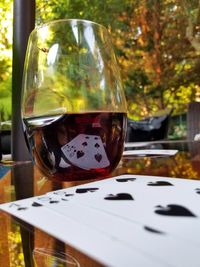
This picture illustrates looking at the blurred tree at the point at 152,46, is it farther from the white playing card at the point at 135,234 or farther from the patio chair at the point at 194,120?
the white playing card at the point at 135,234

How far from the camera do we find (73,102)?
39cm

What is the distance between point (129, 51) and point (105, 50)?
4.92m

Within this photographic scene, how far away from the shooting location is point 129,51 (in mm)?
5172

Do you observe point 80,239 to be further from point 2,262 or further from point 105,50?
point 105,50

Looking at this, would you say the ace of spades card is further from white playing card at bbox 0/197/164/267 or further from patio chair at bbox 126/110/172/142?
patio chair at bbox 126/110/172/142

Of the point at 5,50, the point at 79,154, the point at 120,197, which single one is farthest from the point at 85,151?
the point at 5,50

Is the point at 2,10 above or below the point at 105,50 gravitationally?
above

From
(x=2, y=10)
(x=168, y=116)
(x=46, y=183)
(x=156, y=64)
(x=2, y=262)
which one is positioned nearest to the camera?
(x=2, y=262)

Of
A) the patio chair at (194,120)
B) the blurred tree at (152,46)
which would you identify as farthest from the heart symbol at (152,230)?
the blurred tree at (152,46)

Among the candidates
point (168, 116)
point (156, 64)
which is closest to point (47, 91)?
point (168, 116)

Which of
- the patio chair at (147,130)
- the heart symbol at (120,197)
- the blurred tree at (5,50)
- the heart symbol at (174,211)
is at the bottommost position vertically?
the patio chair at (147,130)

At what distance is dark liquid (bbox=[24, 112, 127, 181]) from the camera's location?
0.37 m

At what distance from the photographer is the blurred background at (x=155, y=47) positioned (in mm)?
4406

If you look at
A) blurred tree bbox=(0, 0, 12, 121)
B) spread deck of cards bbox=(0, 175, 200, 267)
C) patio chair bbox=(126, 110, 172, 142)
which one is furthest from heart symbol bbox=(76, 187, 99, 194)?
patio chair bbox=(126, 110, 172, 142)
